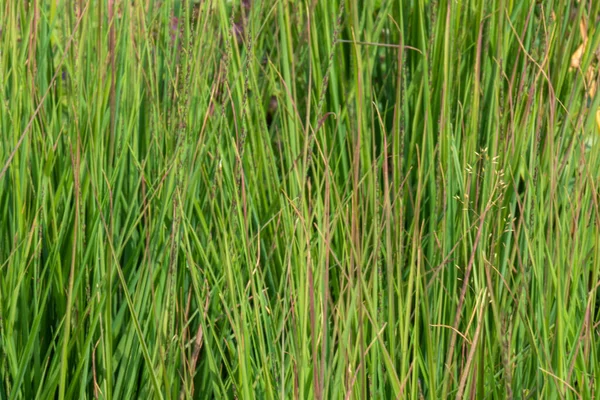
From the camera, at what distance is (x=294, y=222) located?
119 centimetres

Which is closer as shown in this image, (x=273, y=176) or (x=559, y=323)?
(x=559, y=323)

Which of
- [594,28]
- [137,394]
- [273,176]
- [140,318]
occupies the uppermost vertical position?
[594,28]

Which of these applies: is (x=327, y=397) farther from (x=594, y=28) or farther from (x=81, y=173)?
(x=594, y=28)

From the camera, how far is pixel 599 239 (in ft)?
3.55

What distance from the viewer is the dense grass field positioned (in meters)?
0.99

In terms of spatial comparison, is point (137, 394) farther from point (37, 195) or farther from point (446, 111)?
point (446, 111)

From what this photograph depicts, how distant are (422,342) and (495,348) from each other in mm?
142

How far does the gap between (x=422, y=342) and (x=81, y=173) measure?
526mm

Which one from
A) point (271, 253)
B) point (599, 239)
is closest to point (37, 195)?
point (271, 253)

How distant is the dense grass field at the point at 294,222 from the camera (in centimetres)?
99

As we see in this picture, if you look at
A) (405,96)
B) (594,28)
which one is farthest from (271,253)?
(594,28)

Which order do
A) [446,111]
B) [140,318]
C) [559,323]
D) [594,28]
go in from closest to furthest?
[559,323], [140,318], [446,111], [594,28]

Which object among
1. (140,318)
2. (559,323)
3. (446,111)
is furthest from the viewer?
(446,111)

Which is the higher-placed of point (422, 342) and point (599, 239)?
point (599, 239)
